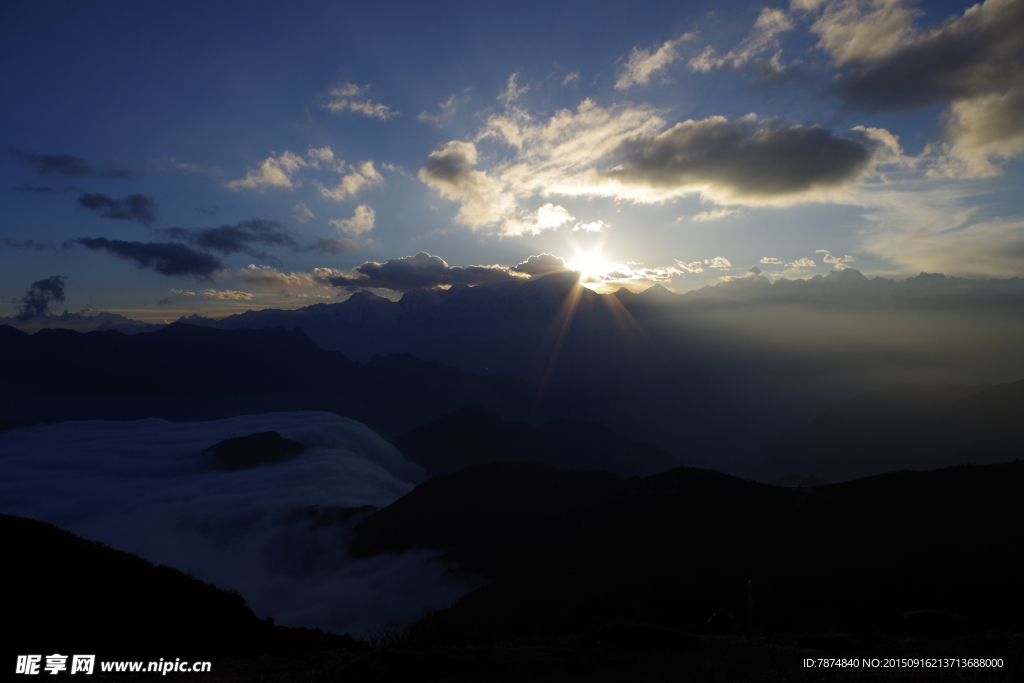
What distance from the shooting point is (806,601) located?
31.2m

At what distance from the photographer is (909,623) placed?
2047 cm

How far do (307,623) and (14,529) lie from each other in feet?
128

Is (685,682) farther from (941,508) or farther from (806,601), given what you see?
(941,508)

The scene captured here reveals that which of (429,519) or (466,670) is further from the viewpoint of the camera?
(429,519)

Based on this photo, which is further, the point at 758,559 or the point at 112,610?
the point at 758,559

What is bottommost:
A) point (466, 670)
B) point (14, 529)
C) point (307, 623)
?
point (307, 623)

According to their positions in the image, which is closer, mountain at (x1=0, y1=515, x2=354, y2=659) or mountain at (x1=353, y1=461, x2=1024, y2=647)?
mountain at (x1=0, y1=515, x2=354, y2=659)

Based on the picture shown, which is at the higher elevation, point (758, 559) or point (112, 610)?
point (112, 610)

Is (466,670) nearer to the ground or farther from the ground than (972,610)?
farther from the ground

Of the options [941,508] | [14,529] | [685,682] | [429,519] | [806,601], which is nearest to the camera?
[685,682]

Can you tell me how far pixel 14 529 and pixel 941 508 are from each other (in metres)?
66.5

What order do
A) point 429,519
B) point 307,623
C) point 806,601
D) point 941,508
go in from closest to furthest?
point 806,601 → point 941,508 → point 307,623 → point 429,519

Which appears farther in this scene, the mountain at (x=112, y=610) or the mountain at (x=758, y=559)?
the mountain at (x=758, y=559)

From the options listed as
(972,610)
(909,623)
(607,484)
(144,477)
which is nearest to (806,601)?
(972,610)
